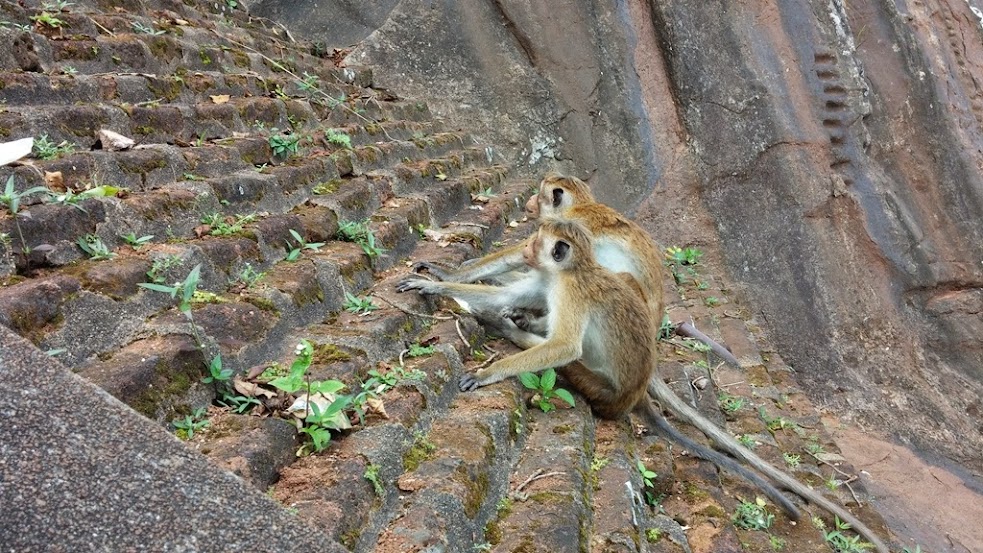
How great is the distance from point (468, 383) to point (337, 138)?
2.56 meters

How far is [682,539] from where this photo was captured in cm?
324

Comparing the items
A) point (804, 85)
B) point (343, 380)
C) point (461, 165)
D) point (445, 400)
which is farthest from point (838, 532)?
point (804, 85)

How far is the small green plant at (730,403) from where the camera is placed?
5.46m

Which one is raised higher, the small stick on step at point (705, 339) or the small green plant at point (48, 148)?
the small green plant at point (48, 148)

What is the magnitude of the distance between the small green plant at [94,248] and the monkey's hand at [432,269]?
1.84 m

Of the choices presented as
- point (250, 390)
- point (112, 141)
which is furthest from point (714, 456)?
point (112, 141)

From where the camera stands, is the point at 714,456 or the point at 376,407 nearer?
the point at 376,407

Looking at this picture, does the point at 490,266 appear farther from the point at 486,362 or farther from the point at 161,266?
Result: the point at 161,266

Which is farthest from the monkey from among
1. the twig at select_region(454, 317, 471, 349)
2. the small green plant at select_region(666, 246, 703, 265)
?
the small green plant at select_region(666, 246, 703, 265)

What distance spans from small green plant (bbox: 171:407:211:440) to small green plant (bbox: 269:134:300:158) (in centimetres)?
255

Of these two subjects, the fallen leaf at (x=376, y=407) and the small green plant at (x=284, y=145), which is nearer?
the fallen leaf at (x=376, y=407)

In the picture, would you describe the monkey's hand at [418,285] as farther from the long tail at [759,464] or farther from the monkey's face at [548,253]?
the long tail at [759,464]

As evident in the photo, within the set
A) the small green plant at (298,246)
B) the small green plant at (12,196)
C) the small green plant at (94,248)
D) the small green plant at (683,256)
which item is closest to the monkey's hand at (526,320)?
the small green plant at (298,246)

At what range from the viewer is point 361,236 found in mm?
4195
